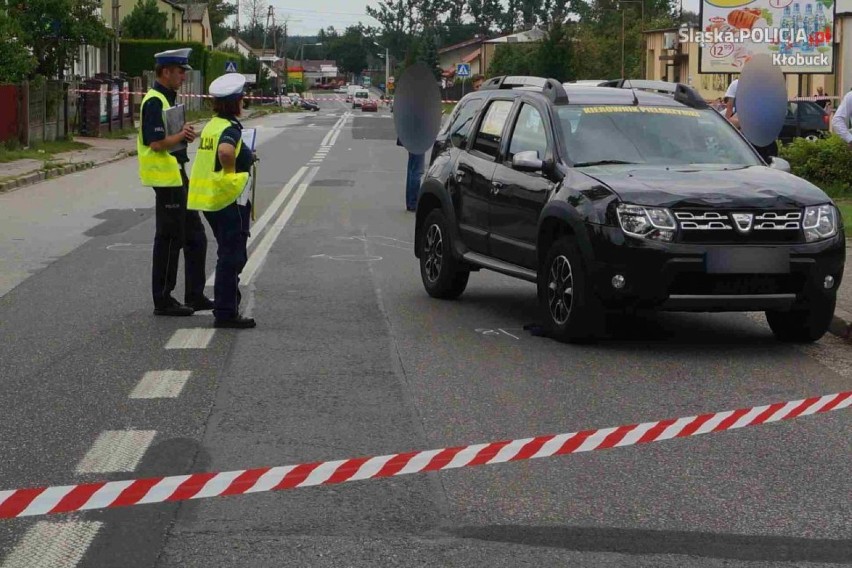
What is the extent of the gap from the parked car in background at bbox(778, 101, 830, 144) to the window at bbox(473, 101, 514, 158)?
2986cm

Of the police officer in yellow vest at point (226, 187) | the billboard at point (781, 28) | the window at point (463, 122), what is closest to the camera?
the police officer in yellow vest at point (226, 187)

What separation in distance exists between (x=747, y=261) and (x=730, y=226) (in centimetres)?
23

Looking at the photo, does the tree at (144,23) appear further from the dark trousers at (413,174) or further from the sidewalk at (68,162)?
the dark trousers at (413,174)

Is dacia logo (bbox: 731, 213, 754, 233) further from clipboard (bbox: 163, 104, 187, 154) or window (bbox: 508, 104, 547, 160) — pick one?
clipboard (bbox: 163, 104, 187, 154)

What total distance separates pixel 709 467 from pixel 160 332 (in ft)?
15.5

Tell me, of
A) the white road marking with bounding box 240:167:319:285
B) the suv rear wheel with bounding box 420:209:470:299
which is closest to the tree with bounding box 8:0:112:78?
the white road marking with bounding box 240:167:319:285

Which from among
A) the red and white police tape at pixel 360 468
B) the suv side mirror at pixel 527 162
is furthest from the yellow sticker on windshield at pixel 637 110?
the red and white police tape at pixel 360 468

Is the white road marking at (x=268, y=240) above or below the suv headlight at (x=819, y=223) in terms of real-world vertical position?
below

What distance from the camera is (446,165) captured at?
12.0 m

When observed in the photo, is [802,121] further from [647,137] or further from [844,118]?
[647,137]

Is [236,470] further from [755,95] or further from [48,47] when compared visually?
[48,47]

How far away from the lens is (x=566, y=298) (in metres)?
9.70

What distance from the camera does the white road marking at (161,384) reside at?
791cm

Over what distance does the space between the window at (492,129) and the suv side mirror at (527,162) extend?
1018mm
